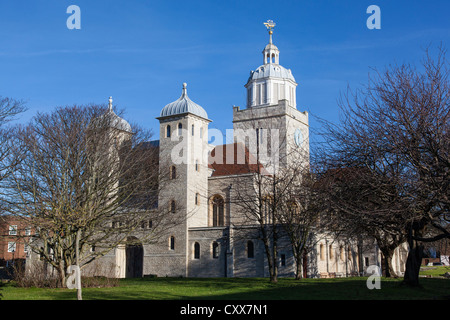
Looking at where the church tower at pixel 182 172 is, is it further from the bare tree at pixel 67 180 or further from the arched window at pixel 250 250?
the bare tree at pixel 67 180

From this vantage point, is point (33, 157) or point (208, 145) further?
point (208, 145)

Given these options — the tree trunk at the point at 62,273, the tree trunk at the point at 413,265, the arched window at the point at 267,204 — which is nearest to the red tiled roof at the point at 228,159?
the arched window at the point at 267,204

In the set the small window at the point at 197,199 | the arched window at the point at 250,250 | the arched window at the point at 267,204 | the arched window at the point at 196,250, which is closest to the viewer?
the arched window at the point at 267,204

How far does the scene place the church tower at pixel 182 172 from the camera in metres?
47.5

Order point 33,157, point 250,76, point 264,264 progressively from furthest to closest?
point 250,76, point 264,264, point 33,157

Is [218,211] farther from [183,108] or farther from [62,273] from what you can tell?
[62,273]

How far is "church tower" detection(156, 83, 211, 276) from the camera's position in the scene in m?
47.5

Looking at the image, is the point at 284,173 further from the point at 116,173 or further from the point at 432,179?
the point at 432,179

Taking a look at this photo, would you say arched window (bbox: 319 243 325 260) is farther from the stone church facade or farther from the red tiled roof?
the red tiled roof

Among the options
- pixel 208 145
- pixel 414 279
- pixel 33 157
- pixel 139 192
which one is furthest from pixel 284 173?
pixel 208 145

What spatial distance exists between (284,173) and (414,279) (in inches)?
505

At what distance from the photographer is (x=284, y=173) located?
1341 inches

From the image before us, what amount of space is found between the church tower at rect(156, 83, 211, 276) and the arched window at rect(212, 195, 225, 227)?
2.84 ft

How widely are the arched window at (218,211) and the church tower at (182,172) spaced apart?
867mm
